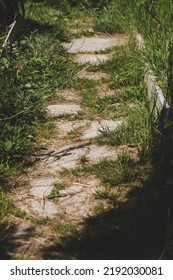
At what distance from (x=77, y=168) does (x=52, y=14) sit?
5105 millimetres

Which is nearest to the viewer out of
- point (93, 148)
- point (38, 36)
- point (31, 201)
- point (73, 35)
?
point (31, 201)

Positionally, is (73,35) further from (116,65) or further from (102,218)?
(102,218)

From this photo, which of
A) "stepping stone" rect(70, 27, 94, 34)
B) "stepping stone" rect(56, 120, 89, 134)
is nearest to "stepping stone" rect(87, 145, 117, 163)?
"stepping stone" rect(56, 120, 89, 134)

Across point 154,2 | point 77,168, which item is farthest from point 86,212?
point 154,2

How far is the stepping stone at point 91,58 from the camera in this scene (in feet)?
19.6

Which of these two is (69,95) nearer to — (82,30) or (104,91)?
(104,91)

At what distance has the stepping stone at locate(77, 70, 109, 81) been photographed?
5.55 m

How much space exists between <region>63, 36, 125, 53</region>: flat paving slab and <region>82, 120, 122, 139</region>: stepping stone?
87.4 inches

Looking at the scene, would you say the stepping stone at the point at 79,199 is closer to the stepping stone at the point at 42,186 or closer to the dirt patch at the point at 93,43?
the stepping stone at the point at 42,186

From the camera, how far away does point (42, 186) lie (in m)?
3.46

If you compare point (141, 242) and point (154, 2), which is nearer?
point (141, 242)

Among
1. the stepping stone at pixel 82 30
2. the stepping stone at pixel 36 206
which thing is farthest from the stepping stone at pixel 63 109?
the stepping stone at pixel 82 30

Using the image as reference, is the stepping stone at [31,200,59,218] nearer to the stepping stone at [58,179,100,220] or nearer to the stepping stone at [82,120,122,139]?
the stepping stone at [58,179,100,220]
